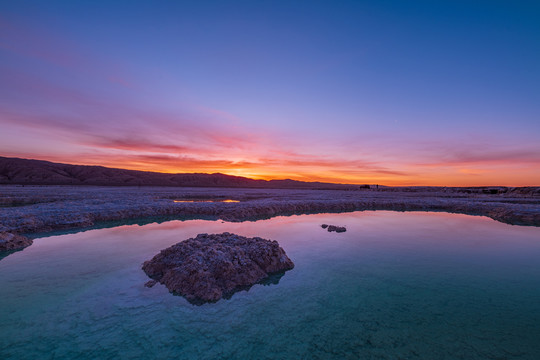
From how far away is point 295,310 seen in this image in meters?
6.23

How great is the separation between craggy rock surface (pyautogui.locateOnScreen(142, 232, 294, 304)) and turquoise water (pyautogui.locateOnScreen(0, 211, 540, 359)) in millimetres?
362

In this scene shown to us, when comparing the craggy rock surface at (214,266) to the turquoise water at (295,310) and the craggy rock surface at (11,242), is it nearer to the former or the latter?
the turquoise water at (295,310)

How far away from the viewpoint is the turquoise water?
476cm

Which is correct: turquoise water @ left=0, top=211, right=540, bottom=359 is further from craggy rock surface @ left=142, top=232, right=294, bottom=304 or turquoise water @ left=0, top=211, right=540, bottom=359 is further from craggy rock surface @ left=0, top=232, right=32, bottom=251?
craggy rock surface @ left=0, top=232, right=32, bottom=251

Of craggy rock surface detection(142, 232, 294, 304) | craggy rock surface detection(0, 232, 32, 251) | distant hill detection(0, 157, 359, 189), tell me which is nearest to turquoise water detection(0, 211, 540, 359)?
craggy rock surface detection(142, 232, 294, 304)

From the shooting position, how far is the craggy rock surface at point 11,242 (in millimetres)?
10727

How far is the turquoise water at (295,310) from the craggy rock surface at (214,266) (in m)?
0.36

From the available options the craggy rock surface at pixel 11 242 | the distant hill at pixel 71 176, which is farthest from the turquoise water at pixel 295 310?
the distant hill at pixel 71 176

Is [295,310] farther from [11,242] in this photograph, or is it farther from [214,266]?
[11,242]

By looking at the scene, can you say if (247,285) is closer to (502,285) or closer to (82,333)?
(82,333)

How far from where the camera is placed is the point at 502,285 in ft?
26.1

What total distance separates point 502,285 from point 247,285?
8339 millimetres

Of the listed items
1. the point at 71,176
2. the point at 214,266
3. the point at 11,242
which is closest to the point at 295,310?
the point at 214,266

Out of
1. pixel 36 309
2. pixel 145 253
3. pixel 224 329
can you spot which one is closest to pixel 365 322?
pixel 224 329
